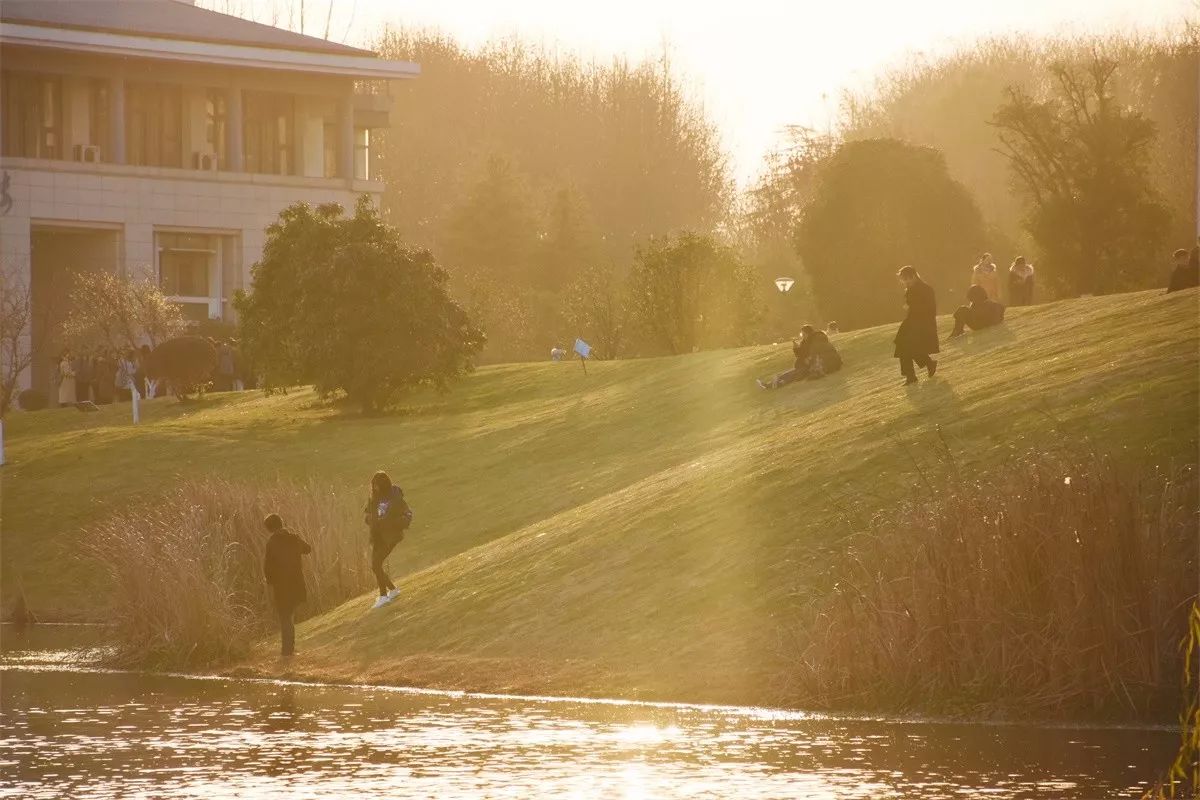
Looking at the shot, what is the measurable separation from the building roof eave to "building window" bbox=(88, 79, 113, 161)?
96.1 inches

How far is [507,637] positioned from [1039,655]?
758 cm

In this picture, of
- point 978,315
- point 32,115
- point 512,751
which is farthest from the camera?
point 32,115

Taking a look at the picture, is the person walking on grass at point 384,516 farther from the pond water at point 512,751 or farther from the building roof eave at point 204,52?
the building roof eave at point 204,52

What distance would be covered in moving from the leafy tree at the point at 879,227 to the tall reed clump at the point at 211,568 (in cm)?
3191

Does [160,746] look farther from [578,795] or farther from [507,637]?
[507,637]

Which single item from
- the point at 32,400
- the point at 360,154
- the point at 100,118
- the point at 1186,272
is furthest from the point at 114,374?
the point at 1186,272

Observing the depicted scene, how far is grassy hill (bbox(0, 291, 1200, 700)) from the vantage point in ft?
77.4

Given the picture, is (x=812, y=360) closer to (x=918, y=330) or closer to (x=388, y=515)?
(x=918, y=330)

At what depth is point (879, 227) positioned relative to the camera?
198 feet

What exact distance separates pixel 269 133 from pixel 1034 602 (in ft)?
214

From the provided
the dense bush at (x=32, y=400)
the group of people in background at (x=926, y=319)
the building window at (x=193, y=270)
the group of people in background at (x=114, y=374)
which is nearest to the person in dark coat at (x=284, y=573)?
the group of people in background at (x=926, y=319)

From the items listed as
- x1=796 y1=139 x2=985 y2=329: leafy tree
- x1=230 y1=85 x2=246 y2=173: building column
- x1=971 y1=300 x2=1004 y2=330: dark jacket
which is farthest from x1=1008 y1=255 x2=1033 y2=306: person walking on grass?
x1=230 y1=85 x2=246 y2=173: building column

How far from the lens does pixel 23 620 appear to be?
33094mm

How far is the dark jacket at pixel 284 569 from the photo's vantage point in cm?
2505
